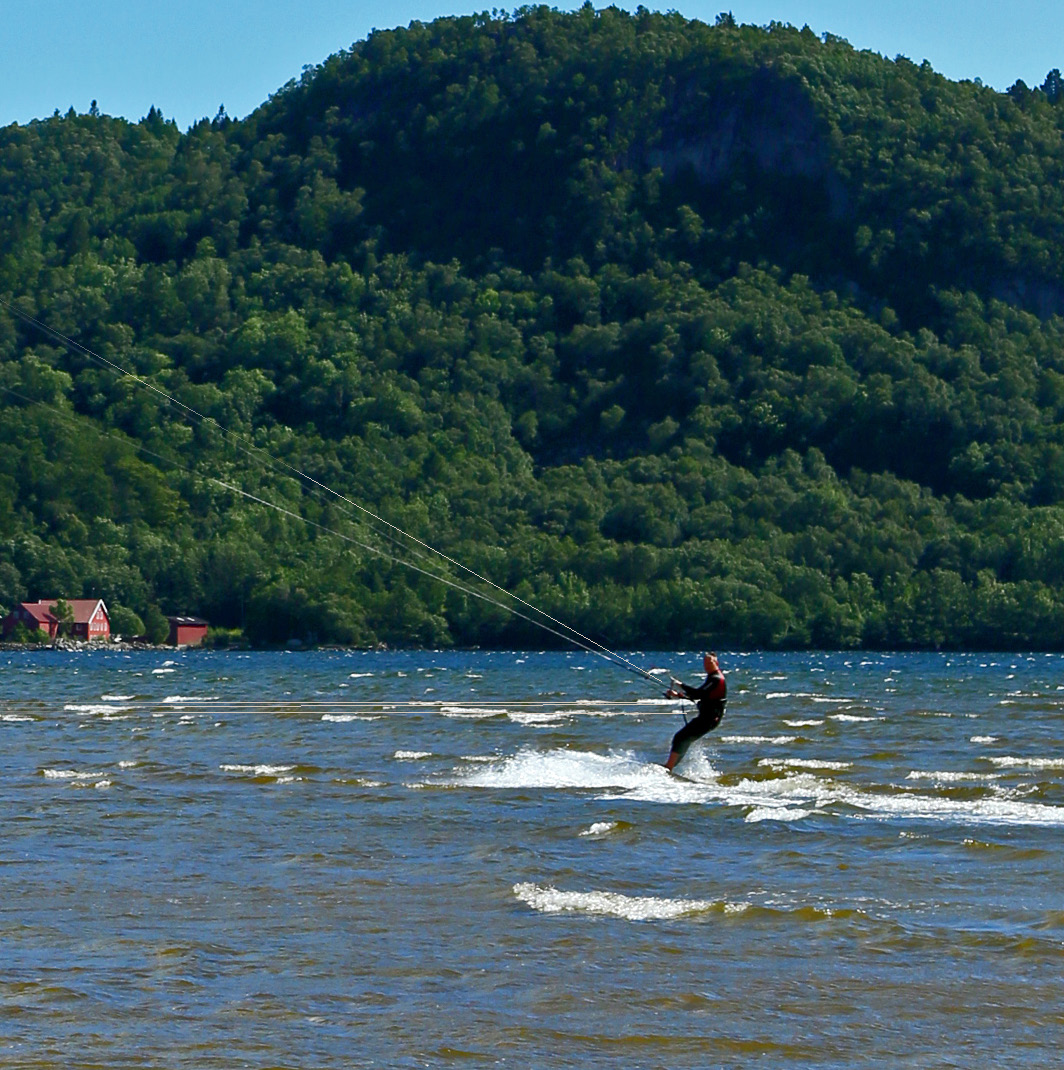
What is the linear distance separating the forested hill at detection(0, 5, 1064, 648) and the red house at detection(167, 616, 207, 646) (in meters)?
1.90

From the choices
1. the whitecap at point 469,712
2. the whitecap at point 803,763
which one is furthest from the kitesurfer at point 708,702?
the whitecap at point 469,712

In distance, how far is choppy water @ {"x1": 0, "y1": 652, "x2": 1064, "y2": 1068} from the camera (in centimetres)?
1086

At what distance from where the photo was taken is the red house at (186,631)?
5236 inches

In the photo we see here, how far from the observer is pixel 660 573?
136750 millimetres

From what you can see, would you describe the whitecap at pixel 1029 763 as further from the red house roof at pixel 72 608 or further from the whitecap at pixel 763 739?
the red house roof at pixel 72 608

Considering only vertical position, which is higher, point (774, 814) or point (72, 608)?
point (774, 814)

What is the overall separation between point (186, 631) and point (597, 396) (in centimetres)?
5844

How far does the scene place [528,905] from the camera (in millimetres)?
14867

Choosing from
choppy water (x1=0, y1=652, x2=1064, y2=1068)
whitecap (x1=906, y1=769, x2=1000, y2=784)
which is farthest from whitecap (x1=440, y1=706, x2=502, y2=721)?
whitecap (x1=906, y1=769, x2=1000, y2=784)

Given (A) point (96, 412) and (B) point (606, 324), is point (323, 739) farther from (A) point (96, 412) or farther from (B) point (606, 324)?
(B) point (606, 324)

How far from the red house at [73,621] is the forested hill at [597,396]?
180 centimetres

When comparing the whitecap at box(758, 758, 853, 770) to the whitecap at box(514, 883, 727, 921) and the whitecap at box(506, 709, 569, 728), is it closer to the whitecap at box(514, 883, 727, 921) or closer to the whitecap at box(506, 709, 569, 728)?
the whitecap at box(506, 709, 569, 728)

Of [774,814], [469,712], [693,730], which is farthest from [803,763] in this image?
[469,712]

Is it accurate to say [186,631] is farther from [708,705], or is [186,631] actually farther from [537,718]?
[708,705]
